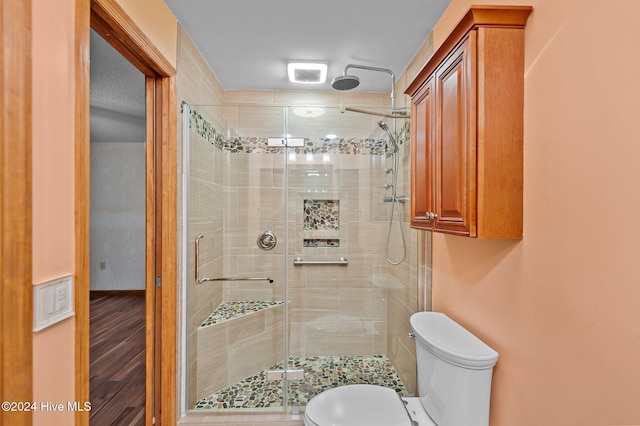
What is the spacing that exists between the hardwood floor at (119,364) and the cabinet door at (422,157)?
162 cm

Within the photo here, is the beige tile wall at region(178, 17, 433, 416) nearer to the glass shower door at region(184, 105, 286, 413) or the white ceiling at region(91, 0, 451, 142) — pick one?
the glass shower door at region(184, 105, 286, 413)

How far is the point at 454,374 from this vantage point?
1214mm

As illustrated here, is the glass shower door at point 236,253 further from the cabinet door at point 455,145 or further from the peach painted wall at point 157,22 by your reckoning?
the cabinet door at point 455,145

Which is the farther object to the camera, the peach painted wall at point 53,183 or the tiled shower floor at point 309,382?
the tiled shower floor at point 309,382

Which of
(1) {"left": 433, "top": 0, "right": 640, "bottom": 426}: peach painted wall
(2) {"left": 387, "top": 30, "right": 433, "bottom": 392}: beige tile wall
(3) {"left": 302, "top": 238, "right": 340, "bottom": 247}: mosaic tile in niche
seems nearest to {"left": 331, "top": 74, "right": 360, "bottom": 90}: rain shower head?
(2) {"left": 387, "top": 30, "right": 433, "bottom": 392}: beige tile wall

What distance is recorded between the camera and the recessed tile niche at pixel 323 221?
2332 mm

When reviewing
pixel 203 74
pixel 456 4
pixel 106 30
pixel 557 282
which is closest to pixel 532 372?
pixel 557 282

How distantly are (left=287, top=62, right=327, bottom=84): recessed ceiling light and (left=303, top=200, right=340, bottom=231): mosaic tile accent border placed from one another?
105cm

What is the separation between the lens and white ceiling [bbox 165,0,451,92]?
1648mm

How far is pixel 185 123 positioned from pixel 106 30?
0.69 m

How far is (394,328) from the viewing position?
222cm

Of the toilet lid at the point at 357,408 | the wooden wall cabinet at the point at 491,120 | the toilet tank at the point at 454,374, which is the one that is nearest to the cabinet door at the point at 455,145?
the wooden wall cabinet at the point at 491,120

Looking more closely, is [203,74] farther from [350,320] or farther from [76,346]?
[350,320]

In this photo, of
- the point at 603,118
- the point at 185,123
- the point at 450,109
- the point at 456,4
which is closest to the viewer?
the point at 603,118
